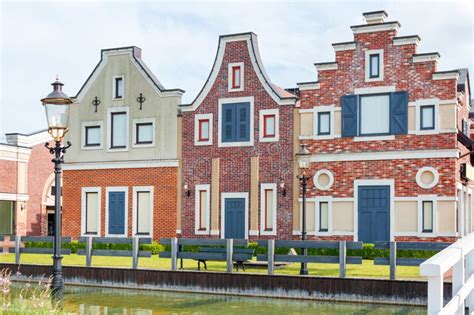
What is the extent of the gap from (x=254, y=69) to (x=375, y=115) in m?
5.56

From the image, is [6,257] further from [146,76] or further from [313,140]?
[313,140]

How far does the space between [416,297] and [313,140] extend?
12784 millimetres

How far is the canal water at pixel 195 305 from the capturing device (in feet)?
50.3

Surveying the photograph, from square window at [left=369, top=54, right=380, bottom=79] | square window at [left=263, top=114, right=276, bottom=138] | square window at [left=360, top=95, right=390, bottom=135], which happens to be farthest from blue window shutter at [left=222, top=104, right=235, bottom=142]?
square window at [left=369, top=54, right=380, bottom=79]

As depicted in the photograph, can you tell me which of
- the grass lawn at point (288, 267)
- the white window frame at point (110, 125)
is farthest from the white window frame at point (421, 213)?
the white window frame at point (110, 125)

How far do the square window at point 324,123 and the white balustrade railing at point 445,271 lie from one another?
21512 mm

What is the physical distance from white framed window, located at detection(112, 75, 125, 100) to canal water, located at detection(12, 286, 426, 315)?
14.7 meters

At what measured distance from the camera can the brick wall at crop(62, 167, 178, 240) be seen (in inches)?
1199

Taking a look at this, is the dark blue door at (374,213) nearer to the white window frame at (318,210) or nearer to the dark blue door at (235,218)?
the white window frame at (318,210)

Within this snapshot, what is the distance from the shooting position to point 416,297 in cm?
1602

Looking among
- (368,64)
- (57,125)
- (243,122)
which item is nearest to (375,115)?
(368,64)

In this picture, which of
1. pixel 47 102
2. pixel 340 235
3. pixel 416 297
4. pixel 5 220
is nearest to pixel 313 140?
pixel 340 235

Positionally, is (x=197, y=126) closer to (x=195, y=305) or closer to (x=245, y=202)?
(x=245, y=202)

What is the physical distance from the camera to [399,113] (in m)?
26.7
